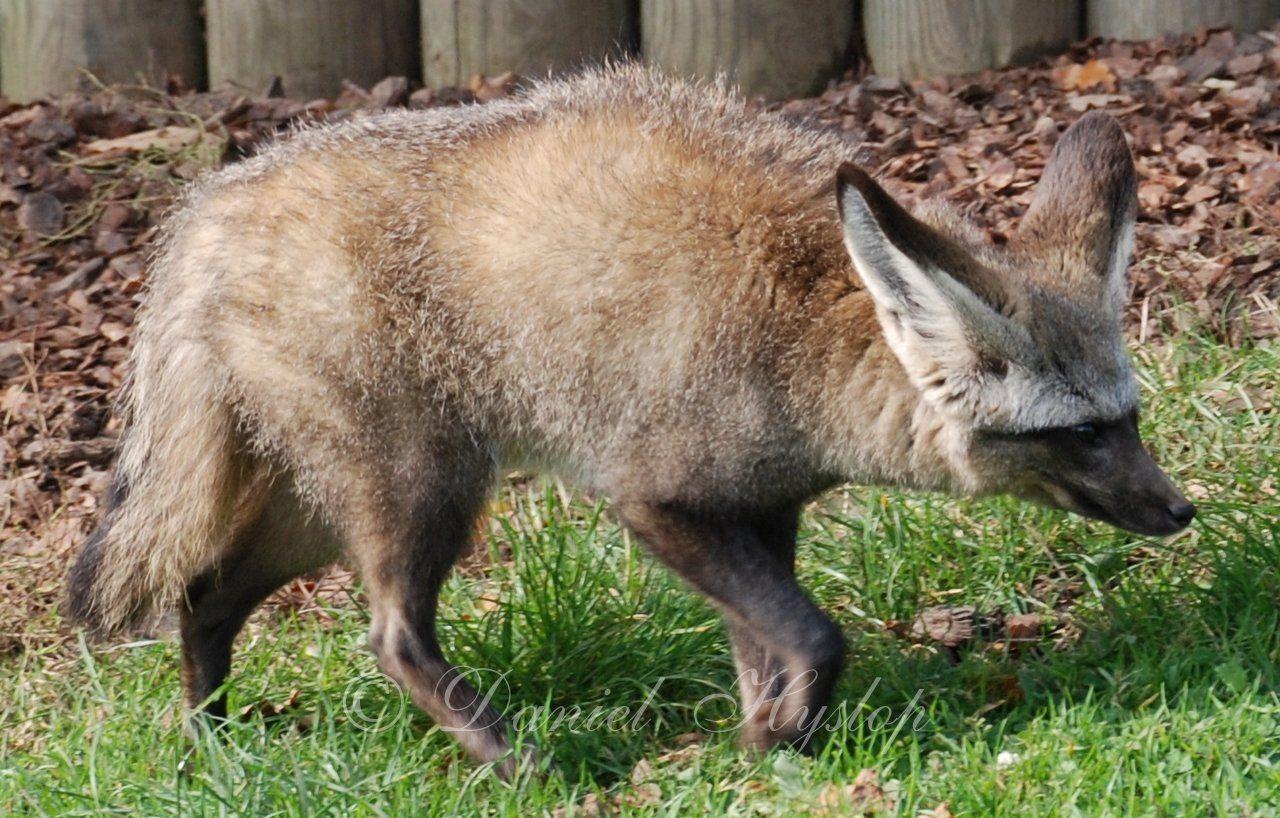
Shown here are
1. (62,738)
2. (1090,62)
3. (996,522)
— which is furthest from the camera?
(1090,62)

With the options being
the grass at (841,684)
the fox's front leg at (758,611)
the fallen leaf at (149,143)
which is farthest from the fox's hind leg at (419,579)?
the fallen leaf at (149,143)

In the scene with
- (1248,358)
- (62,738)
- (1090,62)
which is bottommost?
(62,738)

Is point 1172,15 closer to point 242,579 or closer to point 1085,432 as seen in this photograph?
point 1085,432

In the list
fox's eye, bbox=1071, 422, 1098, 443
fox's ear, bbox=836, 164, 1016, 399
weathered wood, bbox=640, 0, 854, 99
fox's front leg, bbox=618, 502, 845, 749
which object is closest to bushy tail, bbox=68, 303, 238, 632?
fox's front leg, bbox=618, 502, 845, 749

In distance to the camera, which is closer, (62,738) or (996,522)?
(62,738)

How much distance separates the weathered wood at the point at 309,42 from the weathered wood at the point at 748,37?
4.13 ft

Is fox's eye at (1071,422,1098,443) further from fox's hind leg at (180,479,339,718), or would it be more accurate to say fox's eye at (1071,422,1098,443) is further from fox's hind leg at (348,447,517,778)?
fox's hind leg at (180,479,339,718)

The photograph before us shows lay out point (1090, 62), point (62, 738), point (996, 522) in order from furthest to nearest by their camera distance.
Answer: point (1090, 62) → point (996, 522) → point (62, 738)

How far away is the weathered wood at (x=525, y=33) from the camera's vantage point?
7629 mm

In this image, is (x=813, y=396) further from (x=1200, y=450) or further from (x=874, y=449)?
(x=1200, y=450)

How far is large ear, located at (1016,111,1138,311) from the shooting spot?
14.9ft

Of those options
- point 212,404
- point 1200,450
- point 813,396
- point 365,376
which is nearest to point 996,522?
point 1200,450

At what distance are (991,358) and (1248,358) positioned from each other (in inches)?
76.0

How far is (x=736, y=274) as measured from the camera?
443cm
